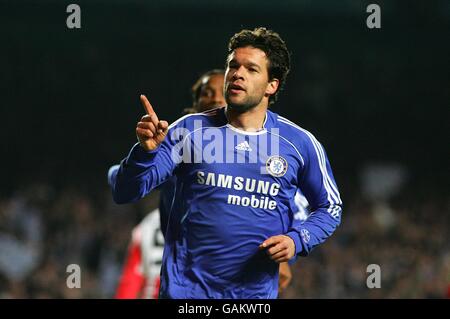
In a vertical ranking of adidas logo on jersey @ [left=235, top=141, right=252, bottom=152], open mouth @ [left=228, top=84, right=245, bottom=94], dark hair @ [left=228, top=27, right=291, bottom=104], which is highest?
dark hair @ [left=228, top=27, right=291, bottom=104]

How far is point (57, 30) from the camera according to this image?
1370cm

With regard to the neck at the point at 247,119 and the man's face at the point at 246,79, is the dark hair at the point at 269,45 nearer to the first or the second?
the man's face at the point at 246,79

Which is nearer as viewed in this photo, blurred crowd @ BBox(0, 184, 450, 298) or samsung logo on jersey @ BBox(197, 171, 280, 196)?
samsung logo on jersey @ BBox(197, 171, 280, 196)

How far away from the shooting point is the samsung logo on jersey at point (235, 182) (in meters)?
4.10

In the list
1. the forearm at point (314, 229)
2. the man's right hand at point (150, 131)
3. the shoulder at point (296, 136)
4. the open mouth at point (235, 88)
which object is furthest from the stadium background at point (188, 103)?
the man's right hand at point (150, 131)

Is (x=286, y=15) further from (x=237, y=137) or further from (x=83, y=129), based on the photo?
(x=237, y=137)

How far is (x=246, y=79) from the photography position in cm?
414

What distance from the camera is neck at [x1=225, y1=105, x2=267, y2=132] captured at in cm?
424

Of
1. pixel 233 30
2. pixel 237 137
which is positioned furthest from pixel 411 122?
pixel 237 137

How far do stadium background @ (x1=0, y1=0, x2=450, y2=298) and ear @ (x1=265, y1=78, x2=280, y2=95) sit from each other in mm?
5369

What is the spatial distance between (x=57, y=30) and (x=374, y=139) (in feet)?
17.4

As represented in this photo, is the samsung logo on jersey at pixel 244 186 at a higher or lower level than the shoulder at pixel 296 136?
lower

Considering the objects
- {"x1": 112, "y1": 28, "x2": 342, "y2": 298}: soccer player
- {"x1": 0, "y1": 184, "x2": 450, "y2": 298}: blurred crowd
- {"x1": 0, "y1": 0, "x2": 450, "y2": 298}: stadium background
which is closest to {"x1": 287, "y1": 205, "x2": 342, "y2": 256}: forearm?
{"x1": 112, "y1": 28, "x2": 342, "y2": 298}: soccer player

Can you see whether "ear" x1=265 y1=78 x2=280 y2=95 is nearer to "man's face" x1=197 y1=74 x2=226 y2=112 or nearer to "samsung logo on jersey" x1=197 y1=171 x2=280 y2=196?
"samsung logo on jersey" x1=197 y1=171 x2=280 y2=196
